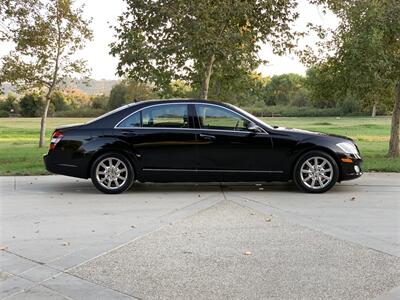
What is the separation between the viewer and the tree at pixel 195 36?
13.1 metres

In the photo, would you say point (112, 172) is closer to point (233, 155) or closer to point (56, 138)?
point (56, 138)

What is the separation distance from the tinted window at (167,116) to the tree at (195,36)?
14.8 feet

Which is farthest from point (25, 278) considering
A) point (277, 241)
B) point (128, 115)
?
point (128, 115)

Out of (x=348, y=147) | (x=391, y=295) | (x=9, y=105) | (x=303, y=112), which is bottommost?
(x=391, y=295)

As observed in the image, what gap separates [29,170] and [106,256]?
6761 mm

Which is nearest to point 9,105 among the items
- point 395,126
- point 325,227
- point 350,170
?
point 395,126

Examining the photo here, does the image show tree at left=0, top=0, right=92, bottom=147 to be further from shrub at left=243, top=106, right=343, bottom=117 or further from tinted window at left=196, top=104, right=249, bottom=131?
shrub at left=243, top=106, right=343, bottom=117

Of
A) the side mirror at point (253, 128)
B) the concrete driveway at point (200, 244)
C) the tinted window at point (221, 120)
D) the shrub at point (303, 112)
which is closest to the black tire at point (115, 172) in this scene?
the concrete driveway at point (200, 244)

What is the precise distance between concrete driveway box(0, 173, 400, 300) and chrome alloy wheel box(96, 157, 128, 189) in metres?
0.24

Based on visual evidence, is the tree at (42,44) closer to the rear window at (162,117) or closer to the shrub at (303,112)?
the rear window at (162,117)

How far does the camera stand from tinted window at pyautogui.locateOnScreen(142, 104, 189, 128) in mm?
8859

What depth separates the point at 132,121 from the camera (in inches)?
349

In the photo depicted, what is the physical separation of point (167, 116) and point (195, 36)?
4693 mm

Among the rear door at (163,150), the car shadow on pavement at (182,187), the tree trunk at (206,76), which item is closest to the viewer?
the rear door at (163,150)
